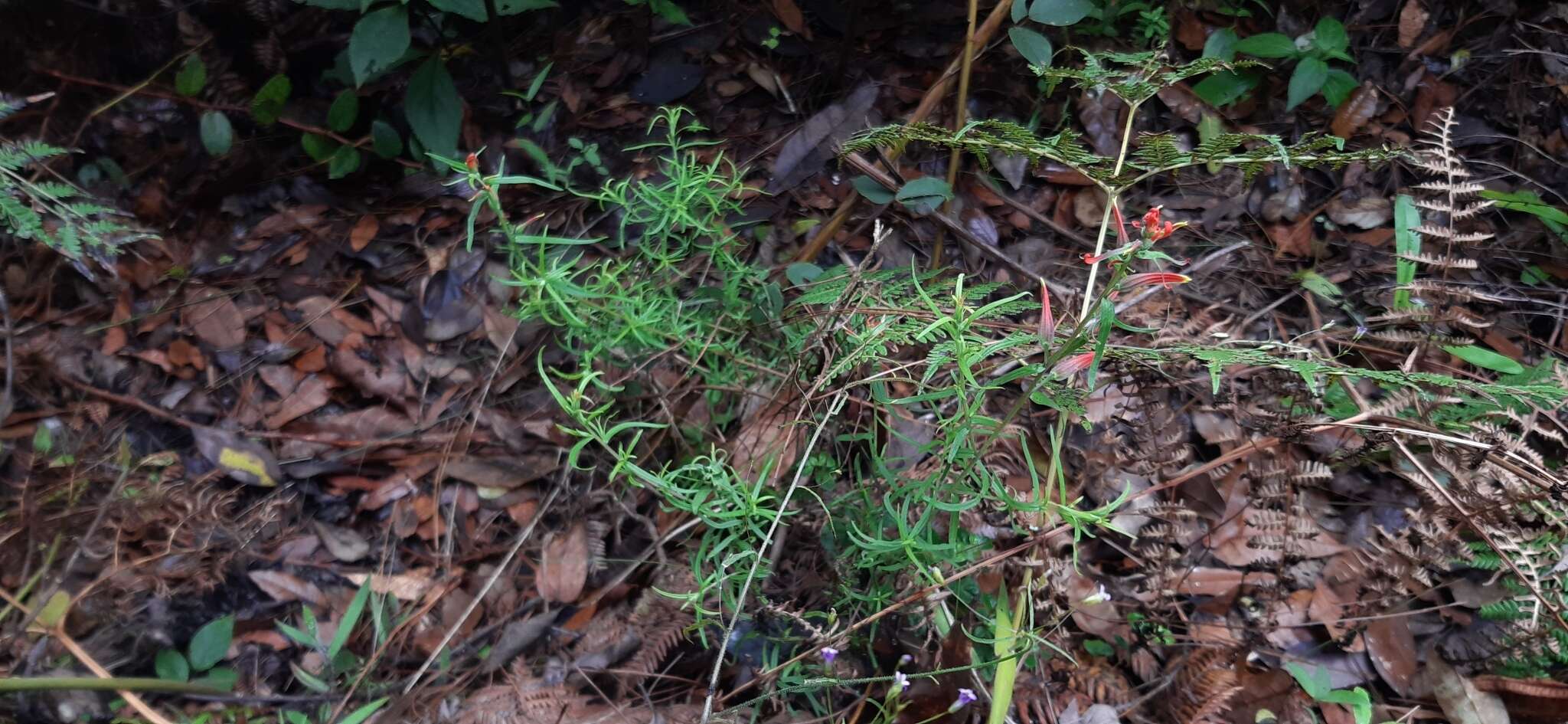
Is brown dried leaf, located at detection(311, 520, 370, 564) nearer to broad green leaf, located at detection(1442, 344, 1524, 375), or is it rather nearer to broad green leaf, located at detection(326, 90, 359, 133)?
broad green leaf, located at detection(326, 90, 359, 133)

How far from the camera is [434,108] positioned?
2.07 m

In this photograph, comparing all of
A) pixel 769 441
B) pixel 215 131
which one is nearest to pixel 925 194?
pixel 769 441

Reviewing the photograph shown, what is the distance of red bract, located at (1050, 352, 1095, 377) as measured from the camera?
986 millimetres

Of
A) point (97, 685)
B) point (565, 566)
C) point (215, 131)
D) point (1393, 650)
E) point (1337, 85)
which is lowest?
point (1393, 650)

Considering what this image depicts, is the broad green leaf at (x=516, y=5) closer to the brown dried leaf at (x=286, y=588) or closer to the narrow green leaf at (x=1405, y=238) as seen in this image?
the brown dried leaf at (x=286, y=588)

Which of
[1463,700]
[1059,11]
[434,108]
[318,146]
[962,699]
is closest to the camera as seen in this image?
[962,699]

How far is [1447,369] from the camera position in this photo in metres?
1.72

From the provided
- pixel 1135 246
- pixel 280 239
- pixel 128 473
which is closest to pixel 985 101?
pixel 1135 246

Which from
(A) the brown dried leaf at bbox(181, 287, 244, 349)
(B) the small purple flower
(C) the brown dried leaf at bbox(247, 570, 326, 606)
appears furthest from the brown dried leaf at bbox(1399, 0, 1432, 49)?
(A) the brown dried leaf at bbox(181, 287, 244, 349)

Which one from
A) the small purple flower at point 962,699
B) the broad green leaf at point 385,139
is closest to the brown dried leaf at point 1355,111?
the small purple flower at point 962,699

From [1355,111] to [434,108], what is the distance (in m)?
2.18

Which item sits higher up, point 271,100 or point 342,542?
point 271,100

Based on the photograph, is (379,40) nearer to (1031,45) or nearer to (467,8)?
(467,8)

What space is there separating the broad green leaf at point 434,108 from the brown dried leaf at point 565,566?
917 mm
